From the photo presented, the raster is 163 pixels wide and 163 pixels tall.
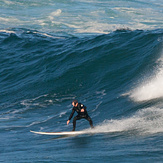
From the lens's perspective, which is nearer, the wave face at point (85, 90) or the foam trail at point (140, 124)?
the wave face at point (85, 90)

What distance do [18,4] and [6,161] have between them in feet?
203

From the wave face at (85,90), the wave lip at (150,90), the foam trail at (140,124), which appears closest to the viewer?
the wave face at (85,90)

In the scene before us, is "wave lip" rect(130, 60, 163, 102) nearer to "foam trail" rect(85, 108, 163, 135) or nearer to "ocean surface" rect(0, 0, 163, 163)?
"ocean surface" rect(0, 0, 163, 163)

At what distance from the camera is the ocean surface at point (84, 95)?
11289 millimetres

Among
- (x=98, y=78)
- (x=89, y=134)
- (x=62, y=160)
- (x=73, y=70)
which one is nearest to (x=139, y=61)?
(x=98, y=78)

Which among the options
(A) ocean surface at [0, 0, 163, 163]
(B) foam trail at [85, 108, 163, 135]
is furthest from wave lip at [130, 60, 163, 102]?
(B) foam trail at [85, 108, 163, 135]

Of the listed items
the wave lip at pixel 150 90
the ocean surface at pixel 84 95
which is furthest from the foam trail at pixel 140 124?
the wave lip at pixel 150 90

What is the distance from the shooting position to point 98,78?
937 inches

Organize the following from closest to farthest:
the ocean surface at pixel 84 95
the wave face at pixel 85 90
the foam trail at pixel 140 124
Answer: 1. the ocean surface at pixel 84 95
2. the wave face at pixel 85 90
3. the foam trail at pixel 140 124

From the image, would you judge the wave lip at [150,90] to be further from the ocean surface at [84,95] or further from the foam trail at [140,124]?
the foam trail at [140,124]

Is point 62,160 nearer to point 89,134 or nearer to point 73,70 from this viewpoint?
point 89,134

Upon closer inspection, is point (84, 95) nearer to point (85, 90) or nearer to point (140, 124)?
point (85, 90)

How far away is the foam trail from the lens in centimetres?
1279

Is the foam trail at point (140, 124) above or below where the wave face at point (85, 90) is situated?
below
